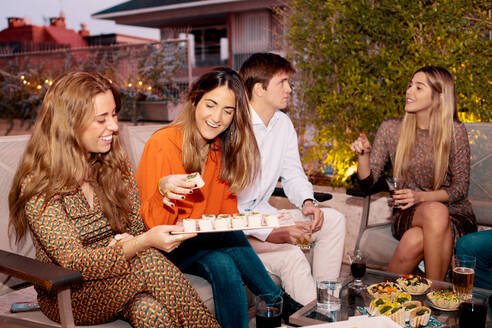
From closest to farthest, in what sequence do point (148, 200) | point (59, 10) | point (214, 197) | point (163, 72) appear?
point (148, 200) < point (214, 197) < point (163, 72) < point (59, 10)

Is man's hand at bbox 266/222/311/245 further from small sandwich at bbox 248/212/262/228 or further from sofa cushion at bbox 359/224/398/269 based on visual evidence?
small sandwich at bbox 248/212/262/228

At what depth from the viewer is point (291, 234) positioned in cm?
245

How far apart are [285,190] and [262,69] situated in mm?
759

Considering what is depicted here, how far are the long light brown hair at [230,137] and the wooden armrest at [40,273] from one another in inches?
31.8

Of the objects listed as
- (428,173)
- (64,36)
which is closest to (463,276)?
(428,173)

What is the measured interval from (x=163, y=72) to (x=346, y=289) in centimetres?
819

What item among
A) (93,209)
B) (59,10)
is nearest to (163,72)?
(93,209)

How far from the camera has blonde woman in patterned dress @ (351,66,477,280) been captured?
8.43 ft

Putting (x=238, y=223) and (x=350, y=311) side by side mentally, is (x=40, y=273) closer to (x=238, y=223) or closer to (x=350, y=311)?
(x=238, y=223)

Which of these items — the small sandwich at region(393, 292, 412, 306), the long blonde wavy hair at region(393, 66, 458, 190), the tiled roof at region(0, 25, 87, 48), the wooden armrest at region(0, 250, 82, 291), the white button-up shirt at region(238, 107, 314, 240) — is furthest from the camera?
the tiled roof at region(0, 25, 87, 48)

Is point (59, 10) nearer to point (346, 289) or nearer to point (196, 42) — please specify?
point (196, 42)

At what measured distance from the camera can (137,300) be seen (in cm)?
163

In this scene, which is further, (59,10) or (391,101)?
(59,10)

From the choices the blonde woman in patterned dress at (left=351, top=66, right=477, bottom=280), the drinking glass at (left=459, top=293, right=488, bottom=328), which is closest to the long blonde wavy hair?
the blonde woman in patterned dress at (left=351, top=66, right=477, bottom=280)
